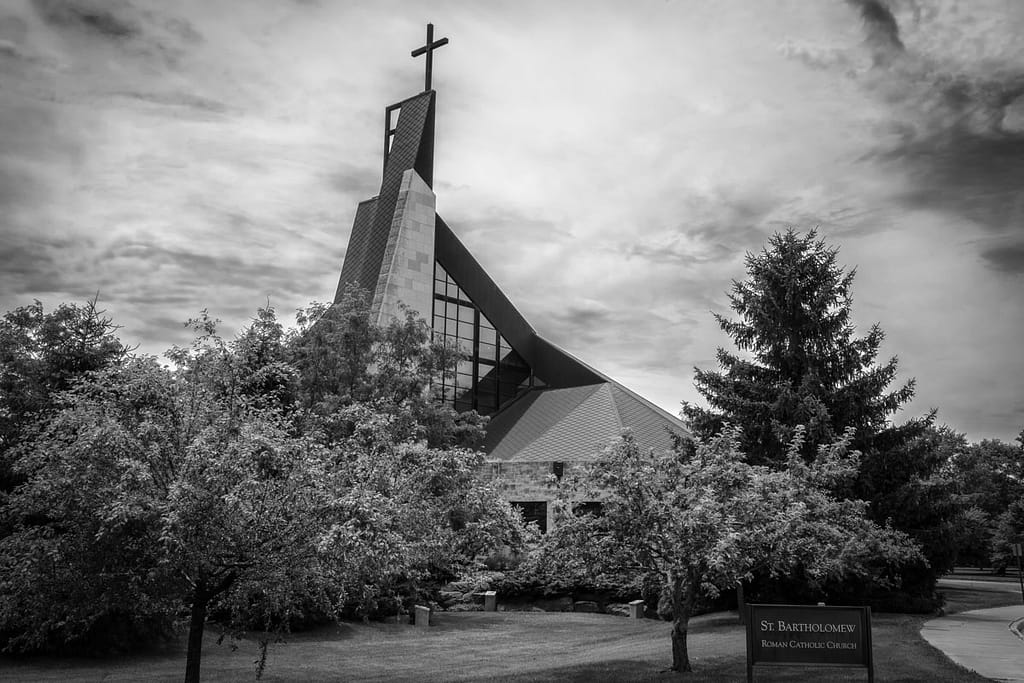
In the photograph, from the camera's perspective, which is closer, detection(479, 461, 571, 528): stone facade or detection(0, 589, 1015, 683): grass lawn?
detection(0, 589, 1015, 683): grass lawn

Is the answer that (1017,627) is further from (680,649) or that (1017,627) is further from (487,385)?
(487,385)

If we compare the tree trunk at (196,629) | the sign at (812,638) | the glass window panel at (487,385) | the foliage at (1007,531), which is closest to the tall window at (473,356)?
the glass window panel at (487,385)

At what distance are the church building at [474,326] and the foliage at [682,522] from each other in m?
20.4

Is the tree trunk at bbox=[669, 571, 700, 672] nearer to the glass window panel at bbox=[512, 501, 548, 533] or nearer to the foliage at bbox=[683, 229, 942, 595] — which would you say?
the foliage at bbox=[683, 229, 942, 595]

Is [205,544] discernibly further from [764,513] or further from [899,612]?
[899,612]

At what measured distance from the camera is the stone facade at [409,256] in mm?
40781

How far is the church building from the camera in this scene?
3844 cm

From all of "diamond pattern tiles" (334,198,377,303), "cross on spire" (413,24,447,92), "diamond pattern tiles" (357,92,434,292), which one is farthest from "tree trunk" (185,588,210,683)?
"cross on spire" (413,24,447,92)

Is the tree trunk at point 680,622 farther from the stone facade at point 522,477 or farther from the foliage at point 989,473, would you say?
the foliage at point 989,473

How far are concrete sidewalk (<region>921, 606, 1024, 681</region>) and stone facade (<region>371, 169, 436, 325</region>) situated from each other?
24.8 metres

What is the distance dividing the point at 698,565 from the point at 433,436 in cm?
1701

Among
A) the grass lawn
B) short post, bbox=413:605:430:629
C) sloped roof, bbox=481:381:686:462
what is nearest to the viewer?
the grass lawn

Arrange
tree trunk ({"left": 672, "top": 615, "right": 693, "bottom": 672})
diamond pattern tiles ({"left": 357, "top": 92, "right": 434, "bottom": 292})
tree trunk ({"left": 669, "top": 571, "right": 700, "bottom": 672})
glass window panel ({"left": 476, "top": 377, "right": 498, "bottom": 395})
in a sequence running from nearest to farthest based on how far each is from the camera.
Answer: tree trunk ({"left": 669, "top": 571, "right": 700, "bottom": 672}) → tree trunk ({"left": 672, "top": 615, "right": 693, "bottom": 672}) → diamond pattern tiles ({"left": 357, "top": 92, "right": 434, "bottom": 292}) → glass window panel ({"left": 476, "top": 377, "right": 498, "bottom": 395})

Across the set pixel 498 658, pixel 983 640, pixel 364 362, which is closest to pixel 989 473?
pixel 983 640
